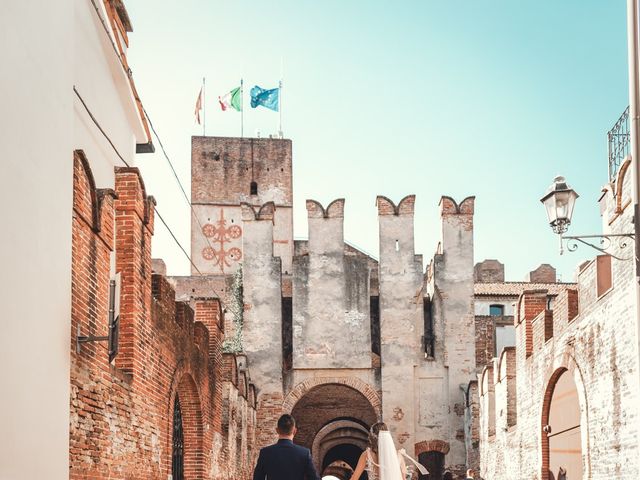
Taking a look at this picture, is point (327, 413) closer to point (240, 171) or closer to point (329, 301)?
point (329, 301)

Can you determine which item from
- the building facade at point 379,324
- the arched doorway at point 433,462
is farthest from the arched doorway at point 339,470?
the building facade at point 379,324

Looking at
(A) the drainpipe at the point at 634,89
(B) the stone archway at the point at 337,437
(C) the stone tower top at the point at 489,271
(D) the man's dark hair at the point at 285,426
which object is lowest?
(B) the stone archway at the point at 337,437

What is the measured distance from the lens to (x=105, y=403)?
30.8 feet

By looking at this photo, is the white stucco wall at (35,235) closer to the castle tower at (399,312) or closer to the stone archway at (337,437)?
the castle tower at (399,312)

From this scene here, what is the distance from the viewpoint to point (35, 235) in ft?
23.6

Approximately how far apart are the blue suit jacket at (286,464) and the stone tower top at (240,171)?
32149 millimetres

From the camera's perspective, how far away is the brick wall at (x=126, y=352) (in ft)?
28.4

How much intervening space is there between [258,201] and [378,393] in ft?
43.3

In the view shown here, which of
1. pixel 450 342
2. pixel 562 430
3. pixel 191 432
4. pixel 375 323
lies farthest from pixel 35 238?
pixel 375 323

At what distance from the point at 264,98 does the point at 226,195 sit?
4229mm

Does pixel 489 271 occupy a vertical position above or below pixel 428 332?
above

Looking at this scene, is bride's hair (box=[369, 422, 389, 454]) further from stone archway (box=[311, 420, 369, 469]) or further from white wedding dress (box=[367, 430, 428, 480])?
stone archway (box=[311, 420, 369, 469])

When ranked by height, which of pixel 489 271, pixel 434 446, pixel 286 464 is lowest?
pixel 434 446

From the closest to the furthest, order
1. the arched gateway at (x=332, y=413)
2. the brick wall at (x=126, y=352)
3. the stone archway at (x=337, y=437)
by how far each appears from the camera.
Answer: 1. the brick wall at (x=126, y=352)
2. the arched gateway at (x=332, y=413)
3. the stone archway at (x=337, y=437)
